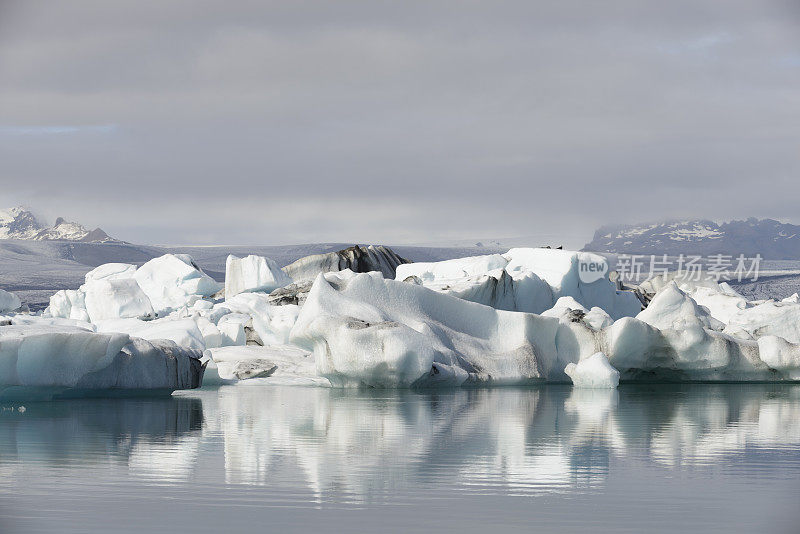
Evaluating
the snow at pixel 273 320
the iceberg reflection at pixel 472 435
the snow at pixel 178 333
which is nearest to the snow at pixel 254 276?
the snow at pixel 273 320

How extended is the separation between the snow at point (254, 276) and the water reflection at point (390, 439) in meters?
13.7

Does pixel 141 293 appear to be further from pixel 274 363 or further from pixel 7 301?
pixel 274 363

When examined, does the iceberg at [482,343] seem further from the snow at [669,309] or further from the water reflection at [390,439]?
the water reflection at [390,439]

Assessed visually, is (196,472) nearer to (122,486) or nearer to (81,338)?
(122,486)

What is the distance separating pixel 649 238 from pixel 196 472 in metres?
156

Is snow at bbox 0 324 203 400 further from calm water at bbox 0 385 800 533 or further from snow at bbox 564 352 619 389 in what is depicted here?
snow at bbox 564 352 619 389

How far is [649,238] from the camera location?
514ft

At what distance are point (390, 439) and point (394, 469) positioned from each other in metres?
1.64

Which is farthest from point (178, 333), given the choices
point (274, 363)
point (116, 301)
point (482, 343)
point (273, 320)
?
point (116, 301)

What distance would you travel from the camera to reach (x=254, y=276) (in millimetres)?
26656

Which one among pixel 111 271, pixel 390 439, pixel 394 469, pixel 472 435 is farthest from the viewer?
pixel 111 271

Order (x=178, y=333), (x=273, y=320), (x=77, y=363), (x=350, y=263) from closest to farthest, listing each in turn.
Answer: (x=77, y=363) < (x=178, y=333) < (x=273, y=320) < (x=350, y=263)

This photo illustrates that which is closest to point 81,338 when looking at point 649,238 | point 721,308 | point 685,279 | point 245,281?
point 245,281

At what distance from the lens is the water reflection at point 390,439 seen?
19.0 ft
